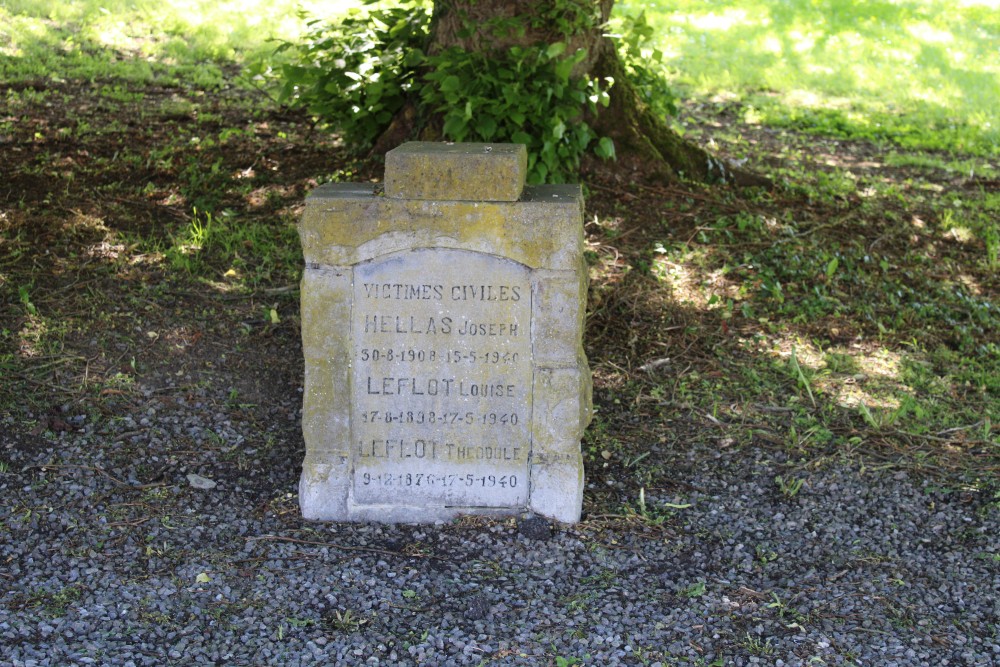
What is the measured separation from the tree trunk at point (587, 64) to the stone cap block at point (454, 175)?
285 cm

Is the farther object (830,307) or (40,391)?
(830,307)

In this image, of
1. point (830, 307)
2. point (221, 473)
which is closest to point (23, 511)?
point (221, 473)

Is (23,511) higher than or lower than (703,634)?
higher

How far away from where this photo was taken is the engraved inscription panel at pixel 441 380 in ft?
13.5

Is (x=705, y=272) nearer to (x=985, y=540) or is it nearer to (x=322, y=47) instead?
(x=985, y=540)

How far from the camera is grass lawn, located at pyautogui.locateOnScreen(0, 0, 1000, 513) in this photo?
518 centimetres

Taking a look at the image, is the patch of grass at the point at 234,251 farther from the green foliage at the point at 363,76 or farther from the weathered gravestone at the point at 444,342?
the weathered gravestone at the point at 444,342

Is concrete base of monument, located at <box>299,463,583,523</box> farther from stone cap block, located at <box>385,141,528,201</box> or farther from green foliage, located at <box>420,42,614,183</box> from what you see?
green foliage, located at <box>420,42,614,183</box>

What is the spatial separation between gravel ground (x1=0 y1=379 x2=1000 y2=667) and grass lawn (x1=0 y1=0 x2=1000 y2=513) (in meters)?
0.25

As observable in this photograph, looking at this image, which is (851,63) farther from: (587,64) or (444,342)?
(444,342)

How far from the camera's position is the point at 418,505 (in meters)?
4.32

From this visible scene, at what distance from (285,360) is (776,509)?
249cm

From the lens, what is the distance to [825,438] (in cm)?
504

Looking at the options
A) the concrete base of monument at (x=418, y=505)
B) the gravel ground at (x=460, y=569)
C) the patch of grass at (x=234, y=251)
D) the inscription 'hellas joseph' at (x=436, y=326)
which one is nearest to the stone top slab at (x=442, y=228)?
the inscription 'hellas joseph' at (x=436, y=326)
